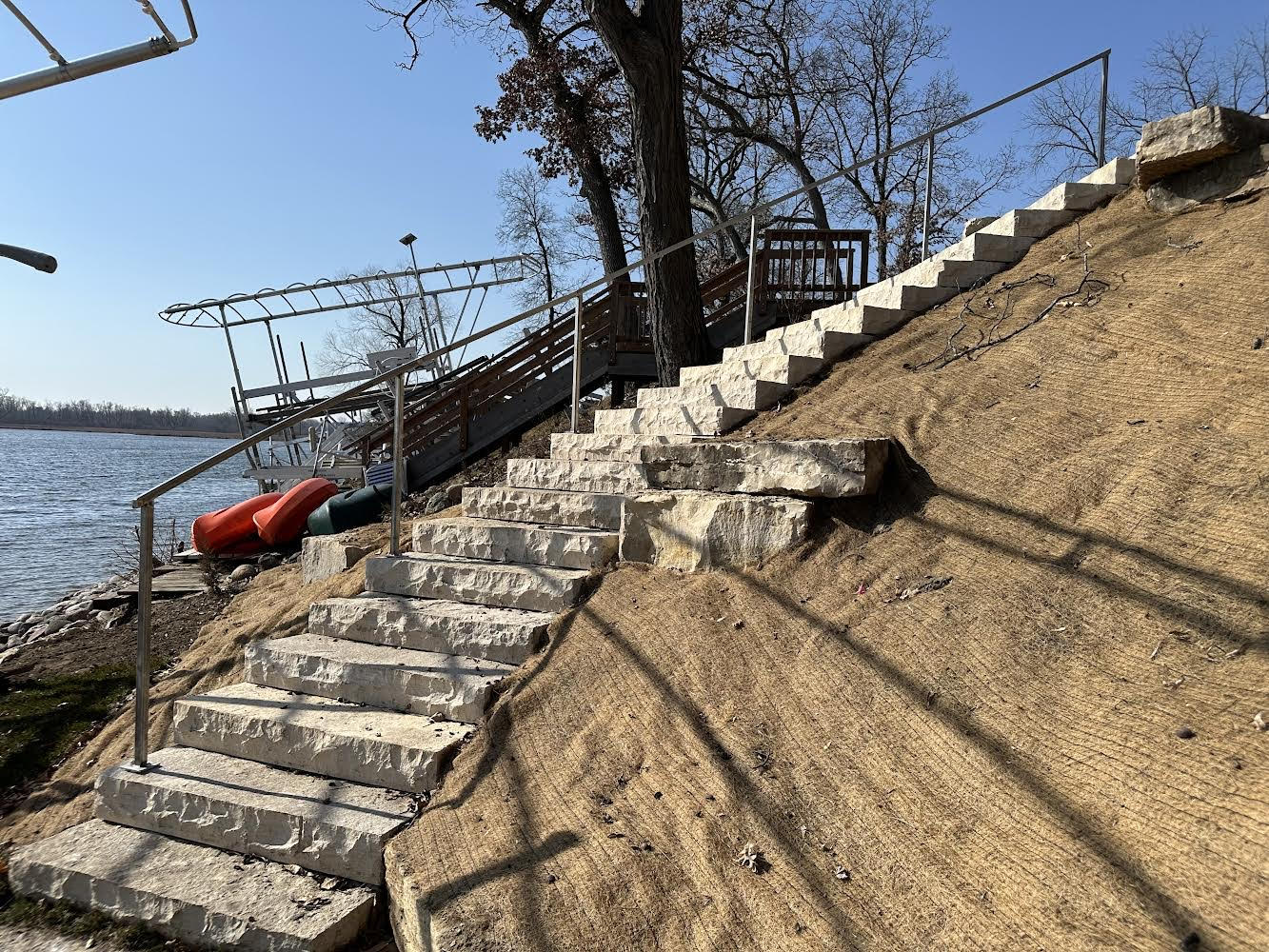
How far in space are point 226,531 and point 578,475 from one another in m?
5.85

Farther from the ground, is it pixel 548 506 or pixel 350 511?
pixel 548 506

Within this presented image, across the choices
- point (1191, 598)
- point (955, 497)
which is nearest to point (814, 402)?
point (955, 497)

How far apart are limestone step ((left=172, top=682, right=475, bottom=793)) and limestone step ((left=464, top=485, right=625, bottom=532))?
1576 millimetres

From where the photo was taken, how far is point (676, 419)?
6062 mm

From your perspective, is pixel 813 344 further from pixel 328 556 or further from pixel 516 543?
pixel 328 556

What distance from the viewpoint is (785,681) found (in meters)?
3.06

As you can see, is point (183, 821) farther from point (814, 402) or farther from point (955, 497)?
point (814, 402)

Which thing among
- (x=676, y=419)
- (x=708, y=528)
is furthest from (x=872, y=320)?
(x=708, y=528)

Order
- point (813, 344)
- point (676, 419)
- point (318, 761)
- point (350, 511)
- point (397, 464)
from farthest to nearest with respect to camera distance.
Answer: point (350, 511) < point (676, 419) < point (813, 344) < point (397, 464) < point (318, 761)

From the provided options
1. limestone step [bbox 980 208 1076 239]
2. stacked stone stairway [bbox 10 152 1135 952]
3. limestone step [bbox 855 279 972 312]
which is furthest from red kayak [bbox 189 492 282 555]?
limestone step [bbox 980 208 1076 239]

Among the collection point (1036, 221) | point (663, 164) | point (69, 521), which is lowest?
point (69, 521)

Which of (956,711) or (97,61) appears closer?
(956,711)

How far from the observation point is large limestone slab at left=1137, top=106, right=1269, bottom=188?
494 centimetres

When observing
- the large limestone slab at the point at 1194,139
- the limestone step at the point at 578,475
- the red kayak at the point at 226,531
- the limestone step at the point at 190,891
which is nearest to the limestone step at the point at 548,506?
the limestone step at the point at 578,475
